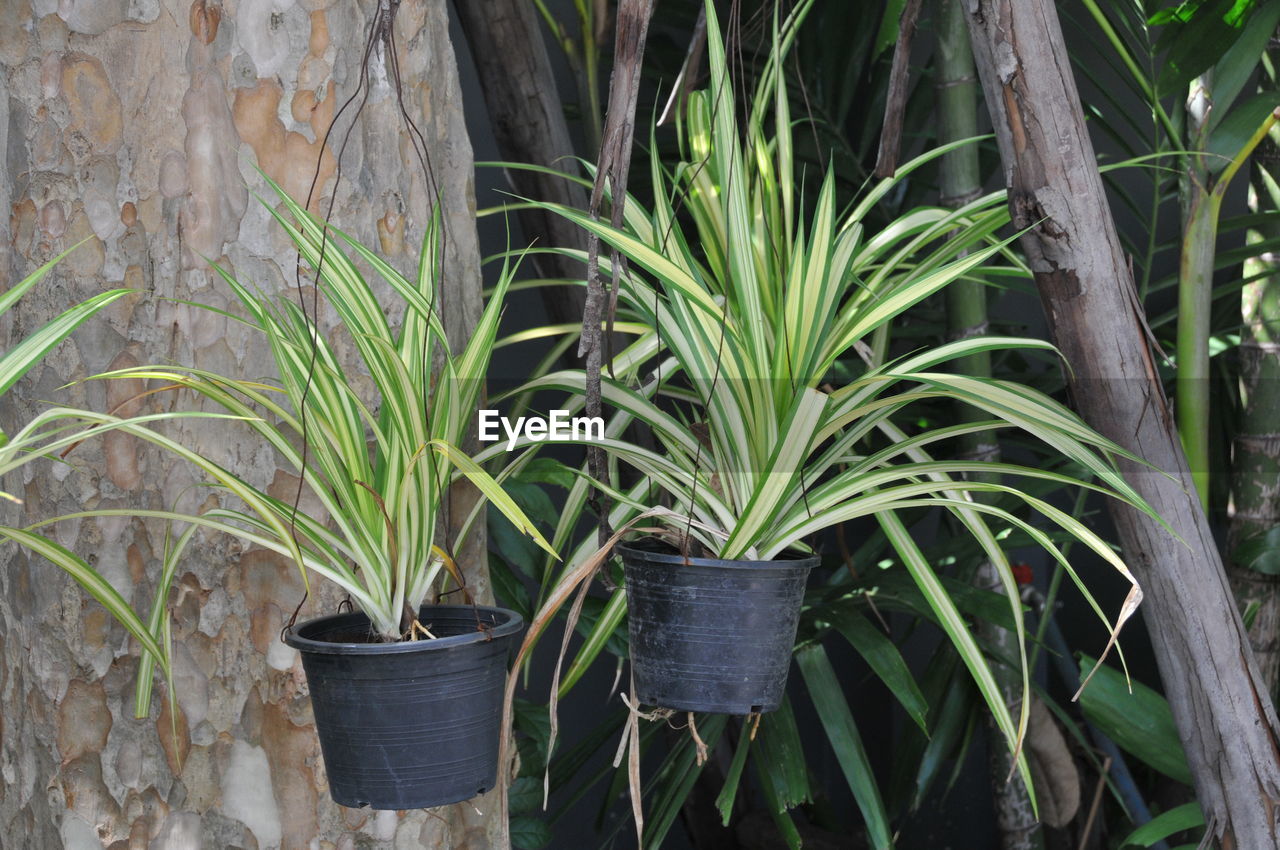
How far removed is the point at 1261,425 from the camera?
1583 millimetres

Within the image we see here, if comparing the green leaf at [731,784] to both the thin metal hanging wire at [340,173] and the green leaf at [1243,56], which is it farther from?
the green leaf at [1243,56]

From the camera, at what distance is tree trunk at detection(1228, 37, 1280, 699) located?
156 cm

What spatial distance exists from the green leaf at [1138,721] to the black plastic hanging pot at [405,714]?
31.1 inches

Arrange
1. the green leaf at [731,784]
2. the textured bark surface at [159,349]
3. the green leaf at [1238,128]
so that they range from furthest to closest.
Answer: the green leaf at [1238,128] < the green leaf at [731,784] < the textured bark surface at [159,349]

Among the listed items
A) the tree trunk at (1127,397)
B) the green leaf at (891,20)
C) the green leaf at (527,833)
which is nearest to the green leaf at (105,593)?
the green leaf at (527,833)

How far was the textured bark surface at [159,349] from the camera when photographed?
3.29 ft

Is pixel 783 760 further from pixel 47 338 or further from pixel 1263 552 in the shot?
pixel 47 338

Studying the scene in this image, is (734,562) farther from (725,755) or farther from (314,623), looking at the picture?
(725,755)

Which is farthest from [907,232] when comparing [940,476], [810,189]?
[810,189]

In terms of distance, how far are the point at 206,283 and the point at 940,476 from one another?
0.68 metres

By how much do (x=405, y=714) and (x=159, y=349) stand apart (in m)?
0.41

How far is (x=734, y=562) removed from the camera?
0.90 metres

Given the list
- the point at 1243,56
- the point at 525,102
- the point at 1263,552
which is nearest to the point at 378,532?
the point at 525,102

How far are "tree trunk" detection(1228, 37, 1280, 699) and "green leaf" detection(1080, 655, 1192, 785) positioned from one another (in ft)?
1.02
